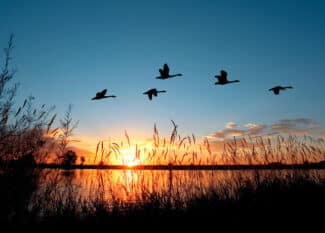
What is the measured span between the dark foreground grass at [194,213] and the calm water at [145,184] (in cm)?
24

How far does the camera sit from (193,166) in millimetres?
8812

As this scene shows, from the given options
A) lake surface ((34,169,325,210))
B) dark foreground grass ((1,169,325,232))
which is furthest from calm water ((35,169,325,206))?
dark foreground grass ((1,169,325,232))

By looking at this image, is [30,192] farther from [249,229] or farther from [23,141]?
[249,229]

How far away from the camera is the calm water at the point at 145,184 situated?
660 centimetres

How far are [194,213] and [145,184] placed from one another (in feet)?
5.79

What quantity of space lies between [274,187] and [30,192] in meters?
4.78

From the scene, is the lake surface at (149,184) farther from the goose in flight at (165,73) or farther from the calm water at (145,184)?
the goose in flight at (165,73)

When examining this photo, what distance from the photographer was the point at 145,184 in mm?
7312

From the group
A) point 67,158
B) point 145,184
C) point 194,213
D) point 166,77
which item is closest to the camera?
point 194,213

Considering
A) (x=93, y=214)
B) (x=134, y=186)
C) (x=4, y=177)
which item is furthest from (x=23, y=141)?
(x=134, y=186)

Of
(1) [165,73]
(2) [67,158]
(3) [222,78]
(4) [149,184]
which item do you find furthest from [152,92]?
(2) [67,158]

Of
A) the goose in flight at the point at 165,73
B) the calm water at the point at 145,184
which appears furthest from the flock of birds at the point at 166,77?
the calm water at the point at 145,184

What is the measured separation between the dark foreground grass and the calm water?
24 cm

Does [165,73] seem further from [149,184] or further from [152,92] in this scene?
[149,184]
